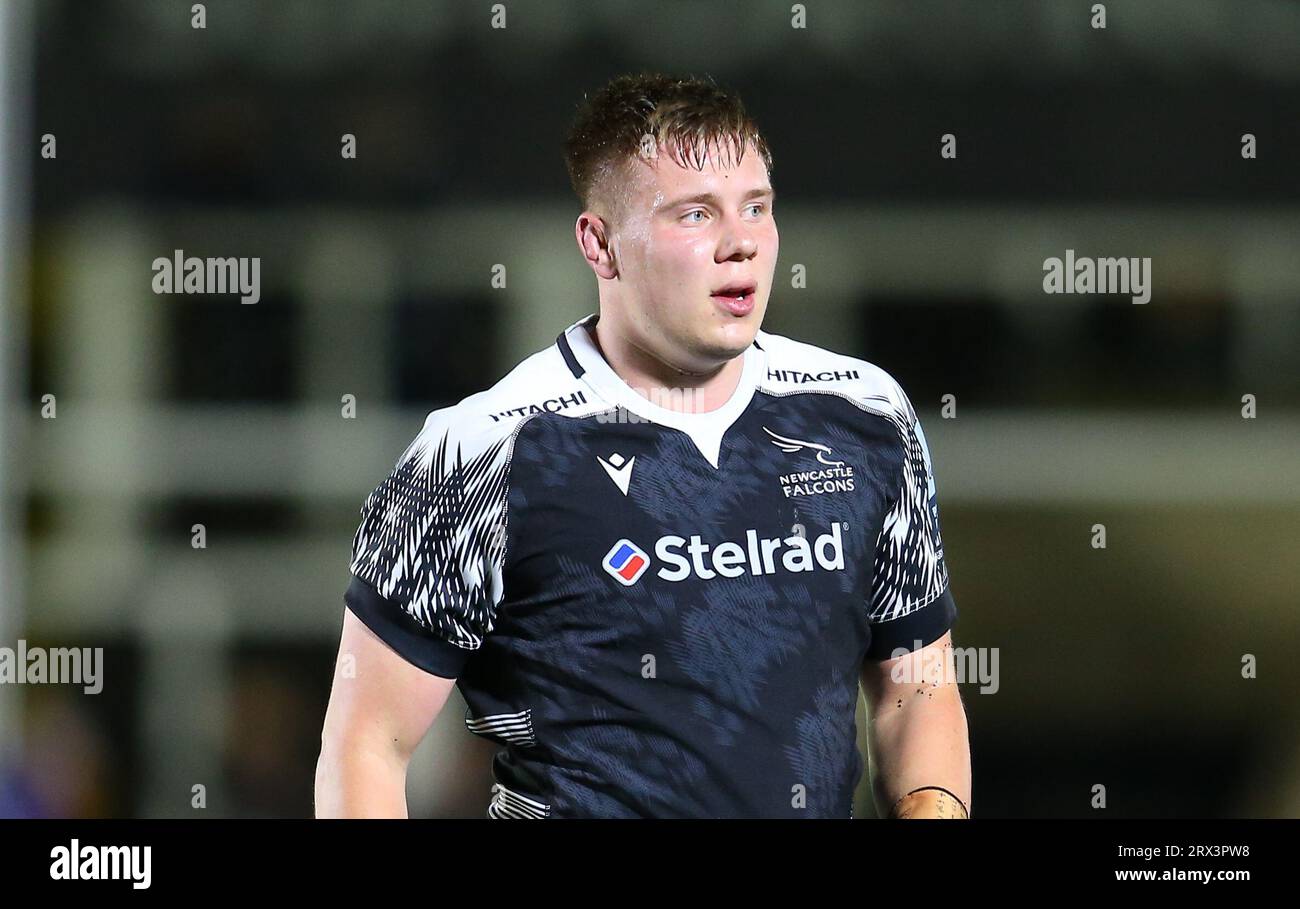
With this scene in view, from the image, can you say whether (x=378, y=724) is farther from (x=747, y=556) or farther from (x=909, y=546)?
(x=909, y=546)

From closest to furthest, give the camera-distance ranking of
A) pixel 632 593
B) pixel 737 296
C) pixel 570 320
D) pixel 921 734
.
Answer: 1. pixel 632 593
2. pixel 737 296
3. pixel 921 734
4. pixel 570 320

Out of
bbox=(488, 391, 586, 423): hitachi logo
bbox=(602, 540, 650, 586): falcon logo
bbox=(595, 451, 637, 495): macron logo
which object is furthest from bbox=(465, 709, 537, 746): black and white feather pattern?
bbox=(488, 391, 586, 423): hitachi logo

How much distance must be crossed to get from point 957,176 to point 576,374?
1.95 m

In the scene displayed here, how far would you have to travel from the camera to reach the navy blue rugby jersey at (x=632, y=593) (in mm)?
2879

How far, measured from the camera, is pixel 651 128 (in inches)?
117

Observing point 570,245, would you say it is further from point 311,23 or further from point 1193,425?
point 1193,425

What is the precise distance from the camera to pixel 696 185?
2949mm

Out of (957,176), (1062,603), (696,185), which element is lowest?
(1062,603)

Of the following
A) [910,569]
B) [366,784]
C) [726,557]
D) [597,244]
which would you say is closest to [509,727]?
[366,784]

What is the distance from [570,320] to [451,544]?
112 centimetres

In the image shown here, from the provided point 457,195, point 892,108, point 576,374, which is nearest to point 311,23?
point 457,195

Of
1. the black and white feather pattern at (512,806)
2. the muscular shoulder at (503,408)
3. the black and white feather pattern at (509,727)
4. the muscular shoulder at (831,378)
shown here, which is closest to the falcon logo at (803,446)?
the muscular shoulder at (831,378)

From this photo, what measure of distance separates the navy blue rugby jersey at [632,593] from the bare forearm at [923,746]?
152mm

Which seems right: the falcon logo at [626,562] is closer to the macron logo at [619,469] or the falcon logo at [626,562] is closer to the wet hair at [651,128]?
Answer: the macron logo at [619,469]
